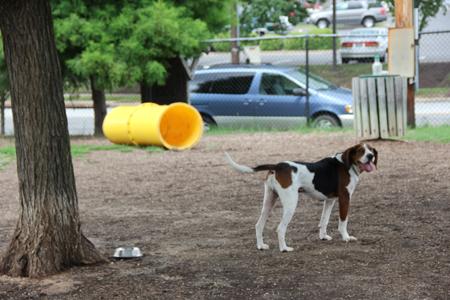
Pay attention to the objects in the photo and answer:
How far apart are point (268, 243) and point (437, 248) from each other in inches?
55.8

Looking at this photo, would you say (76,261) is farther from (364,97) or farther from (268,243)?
(364,97)

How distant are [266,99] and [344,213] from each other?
8.76 meters

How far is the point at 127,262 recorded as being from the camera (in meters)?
4.76

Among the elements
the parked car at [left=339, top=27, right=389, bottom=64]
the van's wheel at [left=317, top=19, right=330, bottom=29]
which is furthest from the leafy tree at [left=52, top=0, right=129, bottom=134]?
the van's wheel at [left=317, top=19, right=330, bottom=29]

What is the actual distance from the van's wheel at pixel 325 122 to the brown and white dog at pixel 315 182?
8.45 m

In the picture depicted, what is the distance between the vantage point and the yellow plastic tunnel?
11.1 meters

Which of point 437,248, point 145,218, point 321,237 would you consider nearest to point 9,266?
point 145,218

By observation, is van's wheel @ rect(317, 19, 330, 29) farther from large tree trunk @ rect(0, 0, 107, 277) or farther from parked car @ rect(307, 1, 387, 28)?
large tree trunk @ rect(0, 0, 107, 277)

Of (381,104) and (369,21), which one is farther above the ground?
(369,21)

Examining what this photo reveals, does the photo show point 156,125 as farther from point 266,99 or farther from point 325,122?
point 325,122

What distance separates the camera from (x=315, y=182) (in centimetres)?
493

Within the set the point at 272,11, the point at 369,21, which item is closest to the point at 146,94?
the point at 272,11

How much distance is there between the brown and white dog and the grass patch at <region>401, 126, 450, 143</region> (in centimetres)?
616

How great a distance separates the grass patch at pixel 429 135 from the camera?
35.3ft
